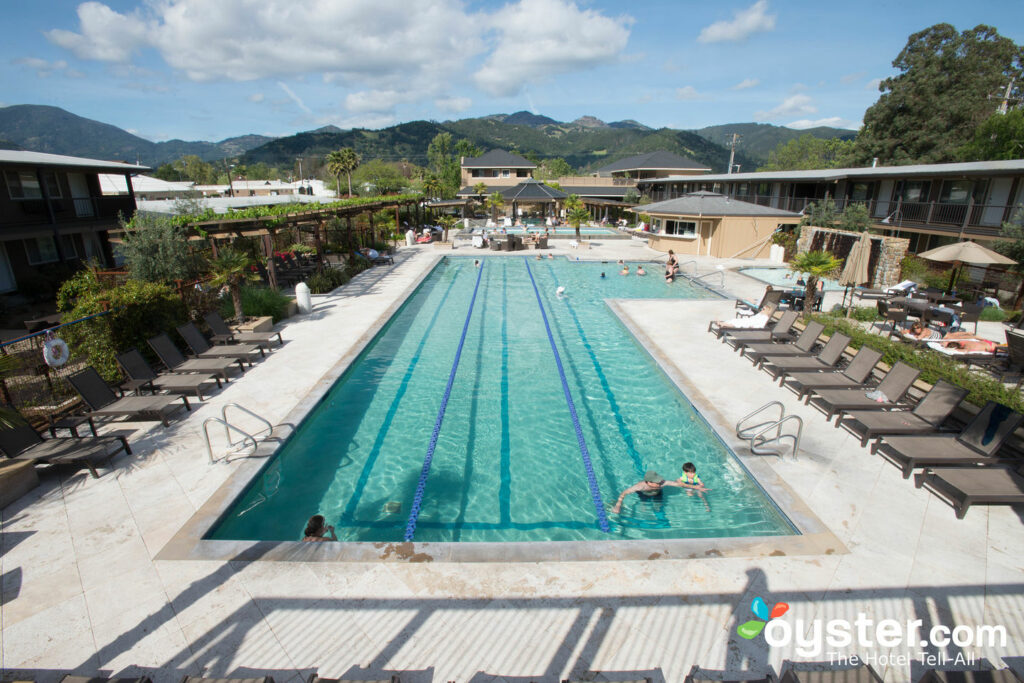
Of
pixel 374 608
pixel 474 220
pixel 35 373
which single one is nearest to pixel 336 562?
pixel 374 608

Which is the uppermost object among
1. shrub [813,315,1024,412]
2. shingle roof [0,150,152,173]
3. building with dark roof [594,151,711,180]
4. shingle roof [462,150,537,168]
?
shingle roof [462,150,537,168]

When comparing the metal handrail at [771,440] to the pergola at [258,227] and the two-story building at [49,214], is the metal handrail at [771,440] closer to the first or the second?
the pergola at [258,227]

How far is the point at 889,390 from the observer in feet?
24.8

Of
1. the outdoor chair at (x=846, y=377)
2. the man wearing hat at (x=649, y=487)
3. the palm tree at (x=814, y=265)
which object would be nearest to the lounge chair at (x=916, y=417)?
the outdoor chair at (x=846, y=377)

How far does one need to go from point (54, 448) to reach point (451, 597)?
19.2 ft

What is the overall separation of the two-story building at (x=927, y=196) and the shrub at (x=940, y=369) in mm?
11548

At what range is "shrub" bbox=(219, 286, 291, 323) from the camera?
41.6 ft

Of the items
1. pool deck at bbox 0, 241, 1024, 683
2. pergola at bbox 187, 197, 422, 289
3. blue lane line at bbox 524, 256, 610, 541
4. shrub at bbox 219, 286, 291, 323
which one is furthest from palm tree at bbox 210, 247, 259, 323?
blue lane line at bbox 524, 256, 610, 541

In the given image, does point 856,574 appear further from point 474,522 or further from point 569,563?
point 474,522

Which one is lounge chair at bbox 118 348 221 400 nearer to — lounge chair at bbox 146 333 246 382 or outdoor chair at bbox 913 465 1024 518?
lounge chair at bbox 146 333 246 382

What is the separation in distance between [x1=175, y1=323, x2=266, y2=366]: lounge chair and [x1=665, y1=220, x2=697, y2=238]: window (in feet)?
72.5

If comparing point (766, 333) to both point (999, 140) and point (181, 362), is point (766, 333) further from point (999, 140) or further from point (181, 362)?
point (999, 140)

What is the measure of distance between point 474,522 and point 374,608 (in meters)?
2.17

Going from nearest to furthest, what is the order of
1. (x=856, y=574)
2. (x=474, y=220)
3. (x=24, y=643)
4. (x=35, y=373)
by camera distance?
(x=24, y=643) < (x=856, y=574) < (x=35, y=373) < (x=474, y=220)
